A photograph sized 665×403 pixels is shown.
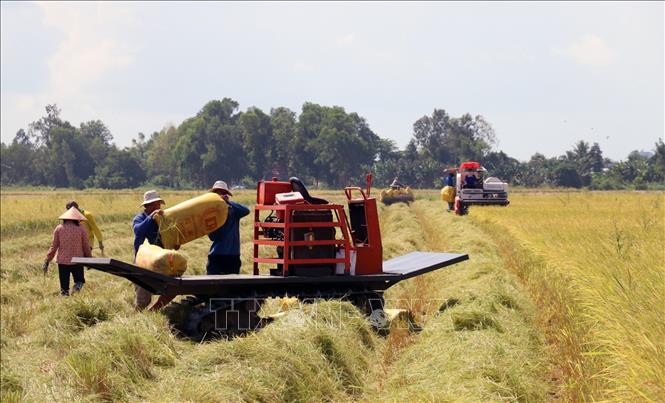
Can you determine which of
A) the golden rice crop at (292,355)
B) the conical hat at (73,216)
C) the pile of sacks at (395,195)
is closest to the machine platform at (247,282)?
the golden rice crop at (292,355)

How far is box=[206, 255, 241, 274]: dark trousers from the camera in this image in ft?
36.3

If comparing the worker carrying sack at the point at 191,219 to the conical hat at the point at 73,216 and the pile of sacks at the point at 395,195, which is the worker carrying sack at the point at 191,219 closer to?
the conical hat at the point at 73,216

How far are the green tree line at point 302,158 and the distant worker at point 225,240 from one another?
40.8 meters

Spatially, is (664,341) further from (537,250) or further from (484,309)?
(537,250)

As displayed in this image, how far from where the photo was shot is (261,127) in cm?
10575

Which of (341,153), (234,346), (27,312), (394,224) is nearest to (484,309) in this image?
(234,346)

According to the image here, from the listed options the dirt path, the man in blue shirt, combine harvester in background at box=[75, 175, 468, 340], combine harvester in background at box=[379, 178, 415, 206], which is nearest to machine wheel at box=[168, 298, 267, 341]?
combine harvester in background at box=[75, 175, 468, 340]

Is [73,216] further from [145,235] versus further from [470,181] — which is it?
[470,181]

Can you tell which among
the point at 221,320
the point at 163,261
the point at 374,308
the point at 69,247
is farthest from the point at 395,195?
the point at 163,261

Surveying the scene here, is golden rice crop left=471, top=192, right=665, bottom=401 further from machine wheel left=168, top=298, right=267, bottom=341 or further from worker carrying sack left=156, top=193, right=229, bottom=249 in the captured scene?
worker carrying sack left=156, top=193, right=229, bottom=249

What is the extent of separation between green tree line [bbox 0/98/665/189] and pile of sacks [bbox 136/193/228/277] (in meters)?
41.3

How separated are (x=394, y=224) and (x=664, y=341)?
66.5ft

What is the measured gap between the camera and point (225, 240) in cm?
1102

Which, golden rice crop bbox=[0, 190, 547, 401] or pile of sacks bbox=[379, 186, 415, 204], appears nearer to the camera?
golden rice crop bbox=[0, 190, 547, 401]
